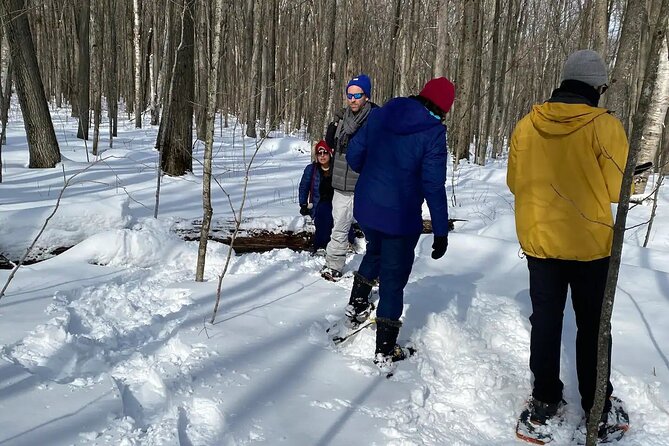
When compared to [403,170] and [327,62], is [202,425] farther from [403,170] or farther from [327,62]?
[327,62]

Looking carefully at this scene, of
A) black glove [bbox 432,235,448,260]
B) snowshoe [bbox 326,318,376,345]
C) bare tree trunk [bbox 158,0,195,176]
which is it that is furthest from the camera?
bare tree trunk [bbox 158,0,195,176]

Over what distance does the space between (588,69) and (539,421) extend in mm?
1823

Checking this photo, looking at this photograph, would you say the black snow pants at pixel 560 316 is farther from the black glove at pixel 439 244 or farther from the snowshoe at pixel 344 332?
the snowshoe at pixel 344 332

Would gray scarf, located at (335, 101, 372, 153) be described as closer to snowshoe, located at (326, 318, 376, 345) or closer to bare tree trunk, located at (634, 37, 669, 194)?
snowshoe, located at (326, 318, 376, 345)

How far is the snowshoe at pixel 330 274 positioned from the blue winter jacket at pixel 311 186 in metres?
1.02

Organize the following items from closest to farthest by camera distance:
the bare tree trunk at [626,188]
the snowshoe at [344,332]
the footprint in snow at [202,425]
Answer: the bare tree trunk at [626,188] → the footprint in snow at [202,425] → the snowshoe at [344,332]

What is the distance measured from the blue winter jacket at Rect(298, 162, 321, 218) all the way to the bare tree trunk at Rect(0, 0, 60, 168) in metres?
6.38

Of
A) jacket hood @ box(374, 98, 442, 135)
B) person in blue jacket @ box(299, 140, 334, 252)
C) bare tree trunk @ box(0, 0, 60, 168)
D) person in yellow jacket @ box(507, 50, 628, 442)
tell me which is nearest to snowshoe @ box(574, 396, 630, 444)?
person in yellow jacket @ box(507, 50, 628, 442)

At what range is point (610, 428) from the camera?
2.46 metres

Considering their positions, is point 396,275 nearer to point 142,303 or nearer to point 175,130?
point 142,303

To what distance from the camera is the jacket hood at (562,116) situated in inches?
87.4

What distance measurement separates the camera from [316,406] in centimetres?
254

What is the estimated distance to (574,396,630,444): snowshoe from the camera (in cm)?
245

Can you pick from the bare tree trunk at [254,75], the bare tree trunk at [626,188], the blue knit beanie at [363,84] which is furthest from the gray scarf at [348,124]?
the bare tree trunk at [254,75]
